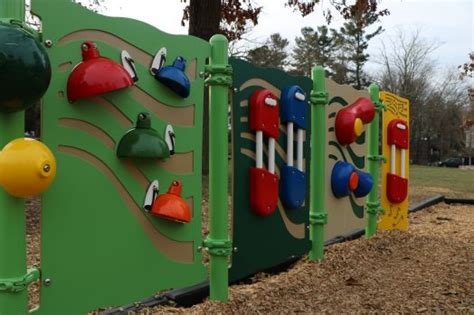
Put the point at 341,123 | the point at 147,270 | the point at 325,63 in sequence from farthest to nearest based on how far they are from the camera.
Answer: the point at 325,63 → the point at 341,123 → the point at 147,270

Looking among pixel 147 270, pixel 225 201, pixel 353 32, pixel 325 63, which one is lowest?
pixel 147 270

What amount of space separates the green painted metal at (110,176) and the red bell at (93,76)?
4 centimetres

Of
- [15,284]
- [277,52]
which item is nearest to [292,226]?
[15,284]

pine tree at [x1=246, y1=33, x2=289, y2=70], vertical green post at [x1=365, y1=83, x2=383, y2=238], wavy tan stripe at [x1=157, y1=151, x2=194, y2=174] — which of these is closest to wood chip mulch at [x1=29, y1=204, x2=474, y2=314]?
vertical green post at [x1=365, y1=83, x2=383, y2=238]

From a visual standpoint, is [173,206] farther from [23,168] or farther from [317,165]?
[317,165]

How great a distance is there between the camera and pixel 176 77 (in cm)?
313

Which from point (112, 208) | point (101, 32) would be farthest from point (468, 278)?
point (101, 32)

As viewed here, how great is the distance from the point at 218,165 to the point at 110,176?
0.83 m

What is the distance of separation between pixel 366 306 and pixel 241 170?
1287 millimetres

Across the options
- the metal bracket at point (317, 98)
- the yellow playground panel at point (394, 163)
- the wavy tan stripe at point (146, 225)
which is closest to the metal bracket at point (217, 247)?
the wavy tan stripe at point (146, 225)

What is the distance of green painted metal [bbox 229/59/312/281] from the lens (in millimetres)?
3666

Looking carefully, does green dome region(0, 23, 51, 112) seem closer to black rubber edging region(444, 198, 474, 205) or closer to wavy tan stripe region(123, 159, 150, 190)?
wavy tan stripe region(123, 159, 150, 190)

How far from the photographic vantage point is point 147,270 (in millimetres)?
3100

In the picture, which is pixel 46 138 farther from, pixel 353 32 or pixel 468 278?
pixel 353 32
